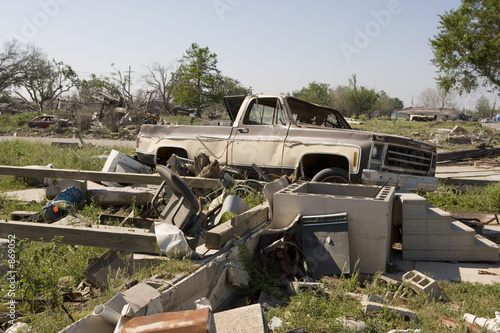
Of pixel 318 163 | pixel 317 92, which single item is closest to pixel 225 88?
pixel 317 92

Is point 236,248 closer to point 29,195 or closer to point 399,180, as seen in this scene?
point 399,180

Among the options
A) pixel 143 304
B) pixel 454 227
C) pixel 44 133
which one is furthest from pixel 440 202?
pixel 44 133

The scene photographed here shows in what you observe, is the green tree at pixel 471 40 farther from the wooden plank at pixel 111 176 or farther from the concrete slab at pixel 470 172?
the wooden plank at pixel 111 176

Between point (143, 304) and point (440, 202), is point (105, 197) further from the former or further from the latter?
point (440, 202)

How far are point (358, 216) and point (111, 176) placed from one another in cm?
409

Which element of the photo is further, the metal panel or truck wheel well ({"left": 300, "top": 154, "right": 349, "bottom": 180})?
truck wheel well ({"left": 300, "top": 154, "right": 349, "bottom": 180})

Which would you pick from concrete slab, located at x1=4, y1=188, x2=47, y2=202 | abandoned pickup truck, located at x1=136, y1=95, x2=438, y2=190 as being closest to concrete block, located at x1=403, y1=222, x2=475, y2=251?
abandoned pickup truck, located at x1=136, y1=95, x2=438, y2=190

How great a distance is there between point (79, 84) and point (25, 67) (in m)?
9.15

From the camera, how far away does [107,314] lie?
2.94 metres

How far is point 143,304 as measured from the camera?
3139 mm

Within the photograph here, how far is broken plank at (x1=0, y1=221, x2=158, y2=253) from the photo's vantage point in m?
4.20

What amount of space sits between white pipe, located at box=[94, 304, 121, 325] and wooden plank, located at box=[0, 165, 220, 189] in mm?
3911

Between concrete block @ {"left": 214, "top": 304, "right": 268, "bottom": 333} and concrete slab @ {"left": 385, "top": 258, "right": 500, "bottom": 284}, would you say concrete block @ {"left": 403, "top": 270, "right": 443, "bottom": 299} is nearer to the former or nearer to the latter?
concrete slab @ {"left": 385, "top": 258, "right": 500, "bottom": 284}

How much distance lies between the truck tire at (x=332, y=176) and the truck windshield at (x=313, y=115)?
1.10 m
